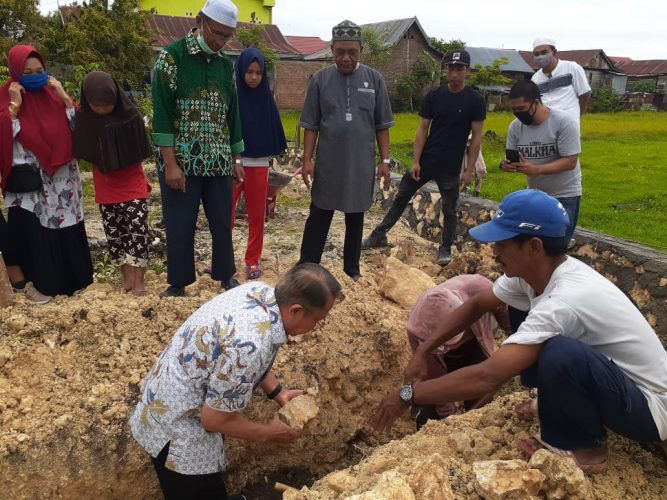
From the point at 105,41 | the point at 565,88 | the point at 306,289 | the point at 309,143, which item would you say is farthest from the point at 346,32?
the point at 105,41

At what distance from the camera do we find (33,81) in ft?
11.2

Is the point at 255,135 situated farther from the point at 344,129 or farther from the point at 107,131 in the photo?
the point at 107,131

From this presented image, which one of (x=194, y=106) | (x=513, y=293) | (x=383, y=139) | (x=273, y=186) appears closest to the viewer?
(x=513, y=293)

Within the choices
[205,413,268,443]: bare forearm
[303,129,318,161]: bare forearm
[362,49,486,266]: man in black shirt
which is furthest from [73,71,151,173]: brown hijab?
[362,49,486,266]: man in black shirt

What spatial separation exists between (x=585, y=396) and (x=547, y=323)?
0.29m

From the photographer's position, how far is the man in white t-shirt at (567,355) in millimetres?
1886

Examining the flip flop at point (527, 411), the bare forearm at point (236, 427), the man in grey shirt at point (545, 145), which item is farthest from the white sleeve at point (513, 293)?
the man in grey shirt at point (545, 145)

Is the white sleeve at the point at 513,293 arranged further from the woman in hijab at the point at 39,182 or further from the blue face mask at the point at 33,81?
the blue face mask at the point at 33,81

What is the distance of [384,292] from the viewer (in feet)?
13.4

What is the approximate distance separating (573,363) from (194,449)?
1386 mm

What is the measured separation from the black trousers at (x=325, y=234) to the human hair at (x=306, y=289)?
2194 millimetres

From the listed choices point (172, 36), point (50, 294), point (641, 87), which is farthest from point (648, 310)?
point (641, 87)

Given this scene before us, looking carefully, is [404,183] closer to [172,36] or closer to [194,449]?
[194,449]

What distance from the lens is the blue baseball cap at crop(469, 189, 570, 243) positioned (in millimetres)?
1981
